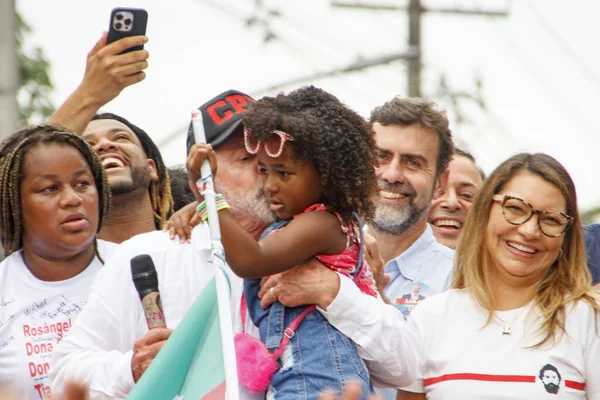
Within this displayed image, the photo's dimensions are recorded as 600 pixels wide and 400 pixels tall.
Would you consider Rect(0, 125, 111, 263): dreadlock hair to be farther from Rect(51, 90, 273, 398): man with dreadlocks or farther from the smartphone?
Rect(51, 90, 273, 398): man with dreadlocks

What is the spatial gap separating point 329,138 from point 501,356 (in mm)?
1122

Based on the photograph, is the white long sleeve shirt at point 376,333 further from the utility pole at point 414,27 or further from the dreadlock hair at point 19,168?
the utility pole at point 414,27

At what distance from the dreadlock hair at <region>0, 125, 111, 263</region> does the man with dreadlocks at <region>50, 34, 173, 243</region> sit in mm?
238

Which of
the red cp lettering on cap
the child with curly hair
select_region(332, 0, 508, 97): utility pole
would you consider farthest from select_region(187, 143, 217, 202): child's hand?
select_region(332, 0, 508, 97): utility pole

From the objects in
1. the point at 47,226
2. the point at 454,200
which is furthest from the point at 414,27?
the point at 47,226

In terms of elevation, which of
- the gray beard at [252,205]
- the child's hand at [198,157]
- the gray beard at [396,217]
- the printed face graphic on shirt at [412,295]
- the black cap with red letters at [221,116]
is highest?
the black cap with red letters at [221,116]

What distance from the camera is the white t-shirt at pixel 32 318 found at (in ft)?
15.3

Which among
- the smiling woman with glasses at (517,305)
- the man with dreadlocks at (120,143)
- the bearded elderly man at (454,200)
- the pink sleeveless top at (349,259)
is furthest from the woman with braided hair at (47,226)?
the bearded elderly man at (454,200)

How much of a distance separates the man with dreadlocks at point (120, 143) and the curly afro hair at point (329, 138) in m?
0.83

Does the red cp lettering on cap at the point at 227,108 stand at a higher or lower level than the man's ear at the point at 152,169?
higher

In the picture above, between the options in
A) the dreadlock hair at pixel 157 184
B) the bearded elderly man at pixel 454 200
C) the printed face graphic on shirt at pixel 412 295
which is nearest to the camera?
the printed face graphic on shirt at pixel 412 295

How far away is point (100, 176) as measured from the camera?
5.25m

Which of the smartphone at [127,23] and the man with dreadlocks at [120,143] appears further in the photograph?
the man with dreadlocks at [120,143]

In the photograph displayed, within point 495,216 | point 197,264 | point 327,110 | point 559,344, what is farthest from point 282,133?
point 559,344
